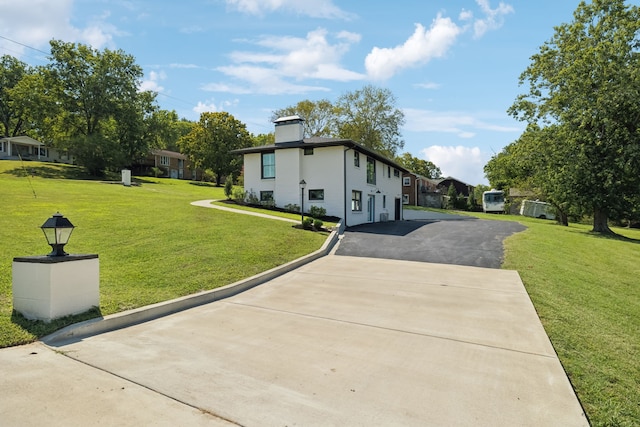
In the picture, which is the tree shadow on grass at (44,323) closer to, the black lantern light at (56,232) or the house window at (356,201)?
the black lantern light at (56,232)

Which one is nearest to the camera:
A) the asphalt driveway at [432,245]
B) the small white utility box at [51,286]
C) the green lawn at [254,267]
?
the green lawn at [254,267]

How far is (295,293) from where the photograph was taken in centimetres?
769

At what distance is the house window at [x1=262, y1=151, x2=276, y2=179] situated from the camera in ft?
78.4

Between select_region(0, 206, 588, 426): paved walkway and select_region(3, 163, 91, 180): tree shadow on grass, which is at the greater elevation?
select_region(3, 163, 91, 180): tree shadow on grass

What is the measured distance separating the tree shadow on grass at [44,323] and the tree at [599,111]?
2590 centimetres

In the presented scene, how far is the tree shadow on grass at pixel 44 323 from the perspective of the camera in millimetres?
4714

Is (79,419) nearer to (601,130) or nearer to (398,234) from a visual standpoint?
(398,234)

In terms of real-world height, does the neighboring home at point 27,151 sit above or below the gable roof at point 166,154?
below

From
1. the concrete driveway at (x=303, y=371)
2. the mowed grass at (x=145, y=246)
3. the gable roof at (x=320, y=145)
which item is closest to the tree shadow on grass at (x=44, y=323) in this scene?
the mowed grass at (x=145, y=246)

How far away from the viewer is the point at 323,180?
2197cm

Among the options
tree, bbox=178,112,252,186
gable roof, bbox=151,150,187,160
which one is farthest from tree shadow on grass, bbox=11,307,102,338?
gable roof, bbox=151,150,187,160

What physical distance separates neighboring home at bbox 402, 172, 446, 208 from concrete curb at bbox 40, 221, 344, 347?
40.3m

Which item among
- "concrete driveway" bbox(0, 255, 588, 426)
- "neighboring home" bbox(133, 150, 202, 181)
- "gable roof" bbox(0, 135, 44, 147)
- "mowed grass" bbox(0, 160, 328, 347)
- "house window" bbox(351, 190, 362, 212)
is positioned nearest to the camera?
"concrete driveway" bbox(0, 255, 588, 426)

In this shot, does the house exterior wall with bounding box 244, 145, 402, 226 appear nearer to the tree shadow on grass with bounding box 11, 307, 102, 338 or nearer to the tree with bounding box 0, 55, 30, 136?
the tree shadow on grass with bounding box 11, 307, 102, 338
